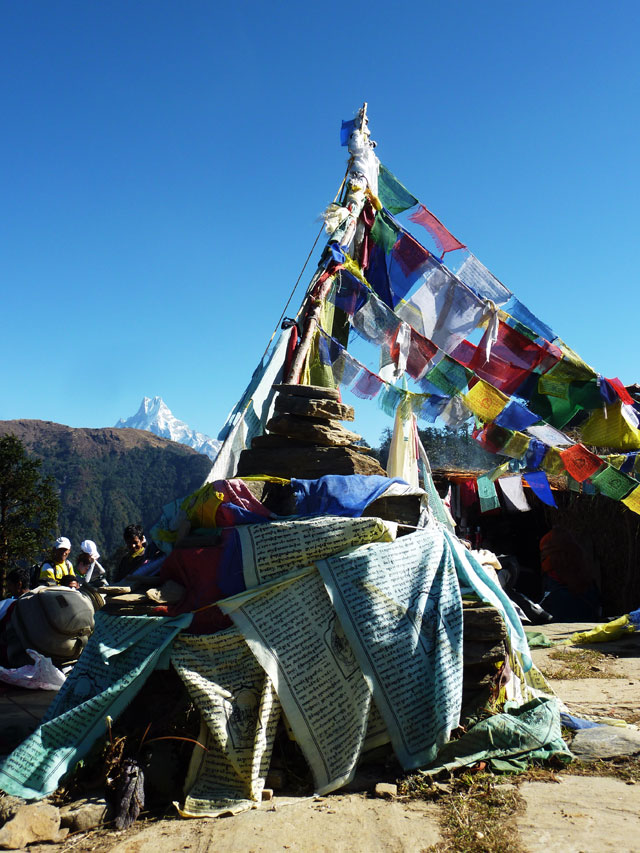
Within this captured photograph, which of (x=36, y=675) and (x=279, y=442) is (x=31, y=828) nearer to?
(x=36, y=675)

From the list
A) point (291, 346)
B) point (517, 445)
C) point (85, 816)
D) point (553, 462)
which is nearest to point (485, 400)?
point (517, 445)

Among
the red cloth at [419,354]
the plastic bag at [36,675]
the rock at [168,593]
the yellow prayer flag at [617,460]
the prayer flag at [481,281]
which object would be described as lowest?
the plastic bag at [36,675]

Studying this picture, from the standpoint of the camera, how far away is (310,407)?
573 centimetres

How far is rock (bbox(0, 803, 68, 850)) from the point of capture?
9.99 feet

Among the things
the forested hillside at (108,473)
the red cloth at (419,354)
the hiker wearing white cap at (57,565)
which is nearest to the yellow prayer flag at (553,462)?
the red cloth at (419,354)

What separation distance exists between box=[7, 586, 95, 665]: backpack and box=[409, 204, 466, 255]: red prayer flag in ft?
22.7

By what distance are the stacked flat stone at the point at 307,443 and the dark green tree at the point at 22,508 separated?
52.9 ft

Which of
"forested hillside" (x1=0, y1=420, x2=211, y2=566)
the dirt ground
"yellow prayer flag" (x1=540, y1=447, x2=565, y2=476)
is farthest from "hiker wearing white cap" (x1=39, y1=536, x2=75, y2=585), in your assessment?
"forested hillside" (x1=0, y1=420, x2=211, y2=566)

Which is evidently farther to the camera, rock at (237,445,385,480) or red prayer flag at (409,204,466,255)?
red prayer flag at (409,204,466,255)

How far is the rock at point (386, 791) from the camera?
3531 millimetres

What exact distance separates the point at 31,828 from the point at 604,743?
3.35m

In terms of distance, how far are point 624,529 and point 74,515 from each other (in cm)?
7592

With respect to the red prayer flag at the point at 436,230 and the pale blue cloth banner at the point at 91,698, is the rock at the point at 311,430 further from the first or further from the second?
the red prayer flag at the point at 436,230

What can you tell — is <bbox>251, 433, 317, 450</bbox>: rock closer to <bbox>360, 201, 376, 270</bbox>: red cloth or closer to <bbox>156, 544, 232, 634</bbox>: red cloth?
<bbox>156, 544, 232, 634</bbox>: red cloth
